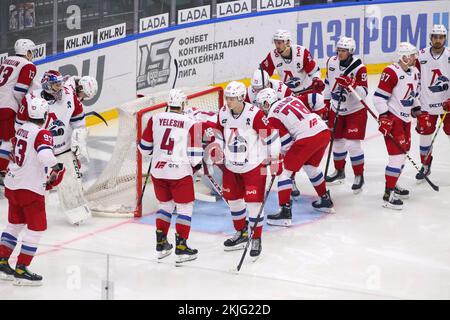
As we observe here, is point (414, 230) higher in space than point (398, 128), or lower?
lower

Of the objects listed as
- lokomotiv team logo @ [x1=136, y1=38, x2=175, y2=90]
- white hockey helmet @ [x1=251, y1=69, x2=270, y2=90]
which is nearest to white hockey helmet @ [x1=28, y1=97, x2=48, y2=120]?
white hockey helmet @ [x1=251, y1=69, x2=270, y2=90]

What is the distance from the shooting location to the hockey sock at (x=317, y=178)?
Result: 25.4 ft

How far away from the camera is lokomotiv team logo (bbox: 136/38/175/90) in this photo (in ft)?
35.0

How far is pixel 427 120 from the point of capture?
331 inches

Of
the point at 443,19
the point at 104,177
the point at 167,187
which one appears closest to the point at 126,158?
the point at 104,177

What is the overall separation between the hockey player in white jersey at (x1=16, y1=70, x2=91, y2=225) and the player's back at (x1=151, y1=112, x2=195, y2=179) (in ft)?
3.81

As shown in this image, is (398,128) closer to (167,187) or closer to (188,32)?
(167,187)

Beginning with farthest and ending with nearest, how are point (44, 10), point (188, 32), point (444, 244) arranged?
point (188, 32) → point (44, 10) → point (444, 244)

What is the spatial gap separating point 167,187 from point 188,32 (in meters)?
4.58

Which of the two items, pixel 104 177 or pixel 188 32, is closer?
pixel 104 177

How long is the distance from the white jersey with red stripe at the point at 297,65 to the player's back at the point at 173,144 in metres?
2.10

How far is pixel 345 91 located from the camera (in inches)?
326

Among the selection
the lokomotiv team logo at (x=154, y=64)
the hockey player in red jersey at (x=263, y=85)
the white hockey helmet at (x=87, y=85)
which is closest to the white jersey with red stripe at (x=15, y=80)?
the white hockey helmet at (x=87, y=85)

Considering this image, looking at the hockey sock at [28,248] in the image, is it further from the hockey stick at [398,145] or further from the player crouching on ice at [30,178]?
the hockey stick at [398,145]
